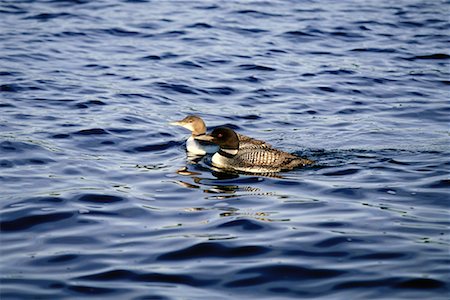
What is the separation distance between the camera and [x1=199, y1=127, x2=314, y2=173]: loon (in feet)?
35.8

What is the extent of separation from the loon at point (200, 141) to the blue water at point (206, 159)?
0.99 ft

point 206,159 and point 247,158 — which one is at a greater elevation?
point 247,158

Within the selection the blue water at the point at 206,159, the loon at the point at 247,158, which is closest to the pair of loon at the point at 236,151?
the loon at the point at 247,158

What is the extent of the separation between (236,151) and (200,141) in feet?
2.68

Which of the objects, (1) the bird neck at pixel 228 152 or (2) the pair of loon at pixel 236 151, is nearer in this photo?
(2) the pair of loon at pixel 236 151

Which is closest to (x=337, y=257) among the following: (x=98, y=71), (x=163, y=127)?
(x=163, y=127)

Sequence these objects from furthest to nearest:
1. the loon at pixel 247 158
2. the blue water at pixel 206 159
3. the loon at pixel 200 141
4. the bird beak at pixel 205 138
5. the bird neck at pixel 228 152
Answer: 1. the bird beak at pixel 205 138
2. the loon at pixel 200 141
3. the bird neck at pixel 228 152
4. the loon at pixel 247 158
5. the blue water at pixel 206 159

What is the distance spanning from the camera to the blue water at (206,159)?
695 cm

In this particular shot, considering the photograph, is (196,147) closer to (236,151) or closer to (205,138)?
(205,138)

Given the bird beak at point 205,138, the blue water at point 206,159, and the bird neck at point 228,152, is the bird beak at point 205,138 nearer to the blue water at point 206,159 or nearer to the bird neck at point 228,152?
the bird neck at point 228,152

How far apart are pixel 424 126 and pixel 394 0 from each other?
460 inches

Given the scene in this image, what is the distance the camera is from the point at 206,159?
11.9 metres

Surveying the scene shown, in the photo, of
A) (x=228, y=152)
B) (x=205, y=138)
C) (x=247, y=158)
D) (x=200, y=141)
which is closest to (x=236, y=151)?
(x=228, y=152)

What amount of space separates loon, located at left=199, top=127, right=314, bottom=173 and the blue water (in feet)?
0.99
